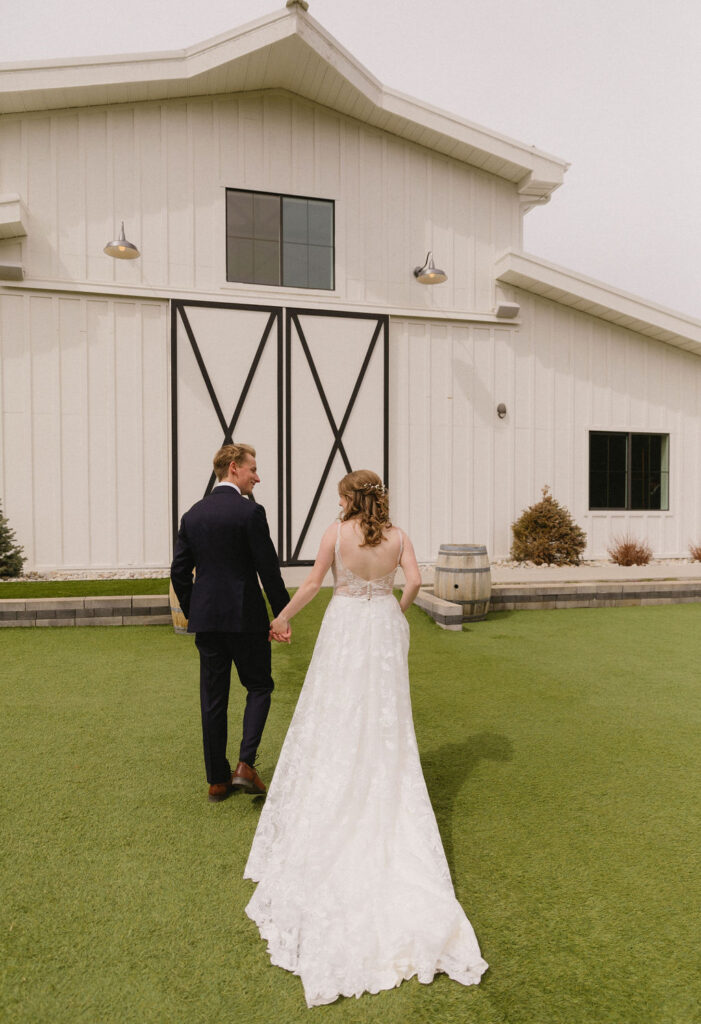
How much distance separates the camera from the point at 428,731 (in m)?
4.54

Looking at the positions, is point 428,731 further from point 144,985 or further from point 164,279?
point 164,279

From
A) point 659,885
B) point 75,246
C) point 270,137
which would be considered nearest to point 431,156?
point 270,137

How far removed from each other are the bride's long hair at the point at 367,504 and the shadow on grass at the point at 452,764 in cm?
163

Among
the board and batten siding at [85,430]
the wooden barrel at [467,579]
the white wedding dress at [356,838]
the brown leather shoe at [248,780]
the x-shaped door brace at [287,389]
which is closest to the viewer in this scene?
the white wedding dress at [356,838]

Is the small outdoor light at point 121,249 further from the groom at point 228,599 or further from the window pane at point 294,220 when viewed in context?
the groom at point 228,599

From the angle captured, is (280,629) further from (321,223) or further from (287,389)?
(321,223)

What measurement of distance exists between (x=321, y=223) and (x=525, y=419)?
5240 millimetres

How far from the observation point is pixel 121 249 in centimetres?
915

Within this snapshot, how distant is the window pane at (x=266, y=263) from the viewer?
10586mm

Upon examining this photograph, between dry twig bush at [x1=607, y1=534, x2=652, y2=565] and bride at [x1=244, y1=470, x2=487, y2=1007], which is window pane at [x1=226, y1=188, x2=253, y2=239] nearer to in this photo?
dry twig bush at [x1=607, y1=534, x2=652, y2=565]

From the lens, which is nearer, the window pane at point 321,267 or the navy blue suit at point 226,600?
the navy blue suit at point 226,600

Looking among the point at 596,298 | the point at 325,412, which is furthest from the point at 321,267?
the point at 596,298

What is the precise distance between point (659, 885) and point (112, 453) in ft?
30.7

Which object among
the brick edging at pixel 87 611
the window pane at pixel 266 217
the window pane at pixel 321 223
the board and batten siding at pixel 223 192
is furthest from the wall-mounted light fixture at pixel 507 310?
the brick edging at pixel 87 611
